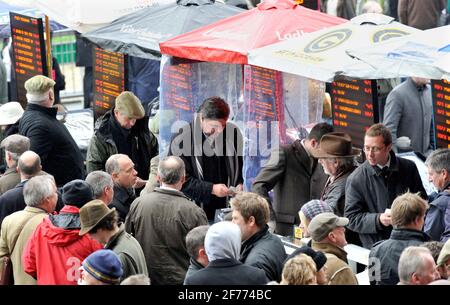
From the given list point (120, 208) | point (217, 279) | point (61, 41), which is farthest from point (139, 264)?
point (61, 41)

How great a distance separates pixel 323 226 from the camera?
9.31 meters

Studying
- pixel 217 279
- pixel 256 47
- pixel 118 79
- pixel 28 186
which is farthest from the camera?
pixel 118 79

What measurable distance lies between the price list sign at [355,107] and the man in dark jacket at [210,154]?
3.37 ft

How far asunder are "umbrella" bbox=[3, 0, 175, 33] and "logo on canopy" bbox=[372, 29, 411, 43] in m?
3.78

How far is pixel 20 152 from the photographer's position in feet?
39.8

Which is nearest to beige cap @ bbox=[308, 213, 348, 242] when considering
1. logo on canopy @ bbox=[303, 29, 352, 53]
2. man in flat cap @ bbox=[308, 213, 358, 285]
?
man in flat cap @ bbox=[308, 213, 358, 285]

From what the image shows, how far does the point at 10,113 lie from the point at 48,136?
4.40ft

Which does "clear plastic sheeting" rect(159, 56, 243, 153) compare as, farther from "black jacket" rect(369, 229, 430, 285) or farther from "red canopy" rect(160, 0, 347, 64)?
"black jacket" rect(369, 229, 430, 285)

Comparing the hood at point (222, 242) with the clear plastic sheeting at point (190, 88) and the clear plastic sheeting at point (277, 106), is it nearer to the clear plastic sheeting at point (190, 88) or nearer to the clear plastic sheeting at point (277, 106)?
the clear plastic sheeting at point (277, 106)

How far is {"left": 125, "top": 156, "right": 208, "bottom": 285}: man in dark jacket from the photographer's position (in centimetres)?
1050

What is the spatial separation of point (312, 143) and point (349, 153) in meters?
0.40

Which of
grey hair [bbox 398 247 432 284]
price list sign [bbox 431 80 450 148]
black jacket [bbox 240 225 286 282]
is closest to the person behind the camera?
grey hair [bbox 398 247 432 284]

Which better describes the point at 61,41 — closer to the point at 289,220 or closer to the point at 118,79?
the point at 118,79

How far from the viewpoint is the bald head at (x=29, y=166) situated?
11525mm
